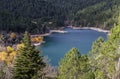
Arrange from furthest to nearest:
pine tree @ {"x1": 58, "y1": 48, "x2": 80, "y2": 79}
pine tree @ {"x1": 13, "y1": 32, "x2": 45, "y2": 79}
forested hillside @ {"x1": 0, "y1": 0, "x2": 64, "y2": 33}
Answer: forested hillside @ {"x1": 0, "y1": 0, "x2": 64, "y2": 33} < pine tree @ {"x1": 58, "y1": 48, "x2": 80, "y2": 79} < pine tree @ {"x1": 13, "y1": 32, "x2": 45, "y2": 79}

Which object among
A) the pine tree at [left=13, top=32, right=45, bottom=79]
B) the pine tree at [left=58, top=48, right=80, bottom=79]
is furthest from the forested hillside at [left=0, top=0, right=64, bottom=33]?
the pine tree at [left=13, top=32, right=45, bottom=79]

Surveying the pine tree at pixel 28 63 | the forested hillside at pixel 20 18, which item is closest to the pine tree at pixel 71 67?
the pine tree at pixel 28 63

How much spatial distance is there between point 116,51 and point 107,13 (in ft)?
614

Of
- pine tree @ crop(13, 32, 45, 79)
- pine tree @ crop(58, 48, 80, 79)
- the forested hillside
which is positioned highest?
pine tree @ crop(13, 32, 45, 79)

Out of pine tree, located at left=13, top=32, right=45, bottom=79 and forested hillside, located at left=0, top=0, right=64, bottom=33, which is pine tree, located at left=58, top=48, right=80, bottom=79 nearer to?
pine tree, located at left=13, top=32, right=45, bottom=79

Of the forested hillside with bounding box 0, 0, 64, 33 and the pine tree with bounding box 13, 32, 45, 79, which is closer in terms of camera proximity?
the pine tree with bounding box 13, 32, 45, 79

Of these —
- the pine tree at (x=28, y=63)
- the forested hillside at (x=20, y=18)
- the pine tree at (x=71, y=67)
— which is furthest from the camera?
the forested hillside at (x=20, y=18)

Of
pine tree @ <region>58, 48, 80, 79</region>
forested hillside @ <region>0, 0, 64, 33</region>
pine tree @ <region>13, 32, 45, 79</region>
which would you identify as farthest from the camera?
forested hillside @ <region>0, 0, 64, 33</region>

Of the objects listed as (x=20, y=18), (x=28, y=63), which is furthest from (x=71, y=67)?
(x=20, y=18)

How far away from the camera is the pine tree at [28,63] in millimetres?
20078

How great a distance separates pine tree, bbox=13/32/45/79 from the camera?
20.1m

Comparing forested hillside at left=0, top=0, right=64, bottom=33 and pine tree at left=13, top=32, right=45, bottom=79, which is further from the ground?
pine tree at left=13, top=32, right=45, bottom=79

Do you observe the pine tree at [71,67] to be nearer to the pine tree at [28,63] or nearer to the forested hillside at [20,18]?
the pine tree at [28,63]

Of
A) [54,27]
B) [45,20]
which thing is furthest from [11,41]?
[45,20]
